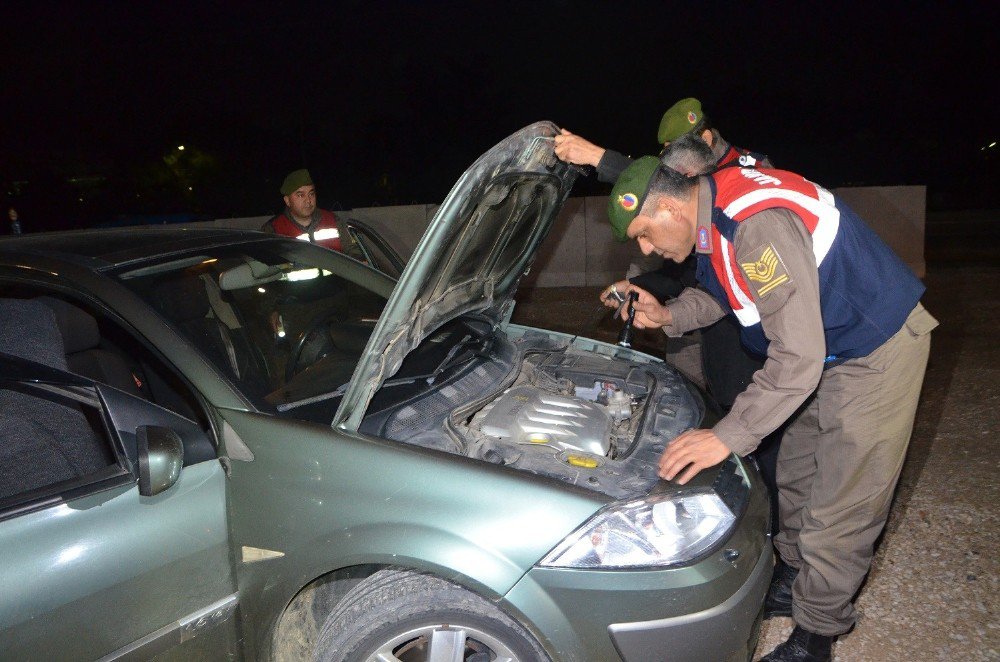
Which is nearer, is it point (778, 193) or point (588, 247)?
point (778, 193)

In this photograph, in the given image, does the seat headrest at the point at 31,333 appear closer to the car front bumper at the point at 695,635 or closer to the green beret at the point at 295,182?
the car front bumper at the point at 695,635

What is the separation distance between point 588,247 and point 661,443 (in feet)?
25.6

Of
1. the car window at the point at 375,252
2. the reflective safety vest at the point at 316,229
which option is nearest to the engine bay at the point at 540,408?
the car window at the point at 375,252

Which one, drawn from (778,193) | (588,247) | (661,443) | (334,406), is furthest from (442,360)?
(588,247)

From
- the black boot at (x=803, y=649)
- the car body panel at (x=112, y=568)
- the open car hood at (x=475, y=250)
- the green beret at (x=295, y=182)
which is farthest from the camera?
the green beret at (x=295, y=182)

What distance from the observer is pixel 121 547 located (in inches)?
68.8

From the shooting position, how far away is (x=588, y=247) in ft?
32.2

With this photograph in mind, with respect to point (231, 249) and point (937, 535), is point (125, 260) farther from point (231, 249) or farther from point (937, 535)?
point (937, 535)

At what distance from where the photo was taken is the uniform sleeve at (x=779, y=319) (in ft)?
6.23

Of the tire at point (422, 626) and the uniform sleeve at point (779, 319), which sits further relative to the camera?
the uniform sleeve at point (779, 319)

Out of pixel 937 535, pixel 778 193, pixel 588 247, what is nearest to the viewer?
pixel 778 193

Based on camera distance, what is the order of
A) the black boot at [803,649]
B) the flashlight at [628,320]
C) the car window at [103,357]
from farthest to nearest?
→ the flashlight at [628,320] < the car window at [103,357] < the black boot at [803,649]

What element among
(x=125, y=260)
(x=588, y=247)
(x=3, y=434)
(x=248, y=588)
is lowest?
(x=248, y=588)

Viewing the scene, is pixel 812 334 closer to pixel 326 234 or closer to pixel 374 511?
pixel 374 511
